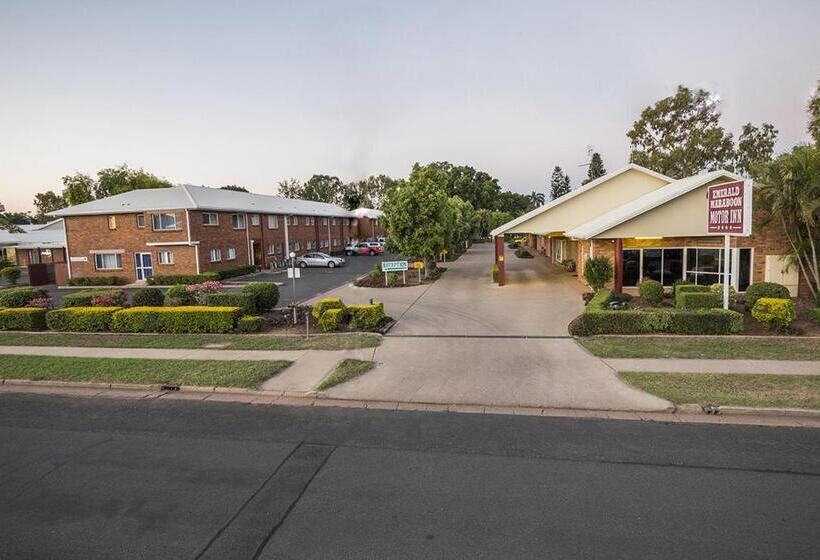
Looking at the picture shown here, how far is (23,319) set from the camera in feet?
60.1

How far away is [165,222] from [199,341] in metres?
22.9

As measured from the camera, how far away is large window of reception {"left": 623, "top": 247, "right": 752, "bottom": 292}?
20703mm

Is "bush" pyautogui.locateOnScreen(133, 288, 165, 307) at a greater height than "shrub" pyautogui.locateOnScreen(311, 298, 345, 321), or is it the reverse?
"bush" pyautogui.locateOnScreen(133, 288, 165, 307)

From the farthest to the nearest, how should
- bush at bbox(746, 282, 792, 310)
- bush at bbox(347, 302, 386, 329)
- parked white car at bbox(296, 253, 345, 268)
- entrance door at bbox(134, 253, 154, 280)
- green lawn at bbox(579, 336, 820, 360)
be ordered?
parked white car at bbox(296, 253, 345, 268), entrance door at bbox(134, 253, 154, 280), bush at bbox(347, 302, 386, 329), bush at bbox(746, 282, 792, 310), green lawn at bbox(579, 336, 820, 360)

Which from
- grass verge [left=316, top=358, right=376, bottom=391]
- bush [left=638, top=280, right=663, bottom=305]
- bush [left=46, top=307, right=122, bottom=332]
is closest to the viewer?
grass verge [left=316, top=358, right=376, bottom=391]

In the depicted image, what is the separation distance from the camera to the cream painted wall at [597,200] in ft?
88.7

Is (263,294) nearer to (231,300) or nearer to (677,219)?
(231,300)

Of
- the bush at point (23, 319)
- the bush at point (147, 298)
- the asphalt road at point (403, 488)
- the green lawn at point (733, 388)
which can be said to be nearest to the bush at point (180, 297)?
the bush at point (147, 298)

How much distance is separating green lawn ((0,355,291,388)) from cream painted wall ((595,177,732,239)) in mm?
15128

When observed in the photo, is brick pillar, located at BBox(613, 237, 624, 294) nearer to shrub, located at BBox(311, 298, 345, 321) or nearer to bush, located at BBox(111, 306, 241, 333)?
shrub, located at BBox(311, 298, 345, 321)

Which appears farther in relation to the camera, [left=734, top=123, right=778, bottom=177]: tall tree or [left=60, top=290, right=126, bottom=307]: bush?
[left=734, top=123, right=778, bottom=177]: tall tree

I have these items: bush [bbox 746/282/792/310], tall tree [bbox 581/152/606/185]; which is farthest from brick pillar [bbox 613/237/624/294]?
tall tree [bbox 581/152/606/185]

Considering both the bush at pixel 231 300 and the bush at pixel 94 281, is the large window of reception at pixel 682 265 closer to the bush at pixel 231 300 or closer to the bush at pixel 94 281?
the bush at pixel 231 300

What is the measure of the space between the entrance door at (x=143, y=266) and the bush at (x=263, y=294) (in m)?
20.0
